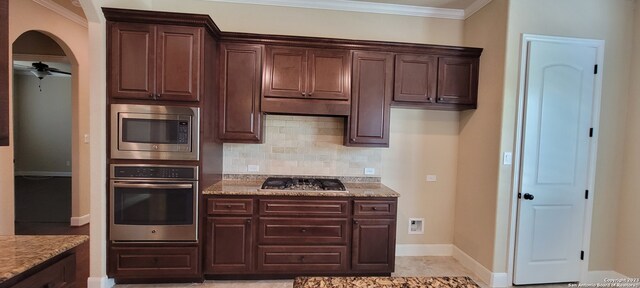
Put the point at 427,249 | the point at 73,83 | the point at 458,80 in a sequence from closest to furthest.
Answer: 1. the point at 458,80
2. the point at 427,249
3. the point at 73,83

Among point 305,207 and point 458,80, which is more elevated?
point 458,80

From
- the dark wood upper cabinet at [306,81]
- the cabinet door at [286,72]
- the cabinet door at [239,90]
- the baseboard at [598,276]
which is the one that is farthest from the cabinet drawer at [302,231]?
the baseboard at [598,276]

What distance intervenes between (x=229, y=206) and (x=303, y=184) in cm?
80

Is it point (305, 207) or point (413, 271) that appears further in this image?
Result: point (413, 271)

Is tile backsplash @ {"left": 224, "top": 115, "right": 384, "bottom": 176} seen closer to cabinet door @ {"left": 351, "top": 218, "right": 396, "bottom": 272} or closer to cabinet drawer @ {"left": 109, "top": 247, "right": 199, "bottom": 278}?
cabinet door @ {"left": 351, "top": 218, "right": 396, "bottom": 272}

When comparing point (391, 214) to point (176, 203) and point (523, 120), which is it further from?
point (176, 203)

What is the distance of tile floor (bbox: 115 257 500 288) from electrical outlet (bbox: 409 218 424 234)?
319mm

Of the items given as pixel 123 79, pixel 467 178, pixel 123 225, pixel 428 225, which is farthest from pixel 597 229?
pixel 123 79

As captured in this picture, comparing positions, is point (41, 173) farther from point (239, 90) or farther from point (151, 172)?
point (239, 90)

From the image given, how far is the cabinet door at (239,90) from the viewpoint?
9.69 ft

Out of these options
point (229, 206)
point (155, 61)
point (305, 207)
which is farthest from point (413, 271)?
point (155, 61)

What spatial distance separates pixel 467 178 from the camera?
3.32m

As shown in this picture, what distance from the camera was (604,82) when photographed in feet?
9.45

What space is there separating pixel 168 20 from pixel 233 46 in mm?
623
